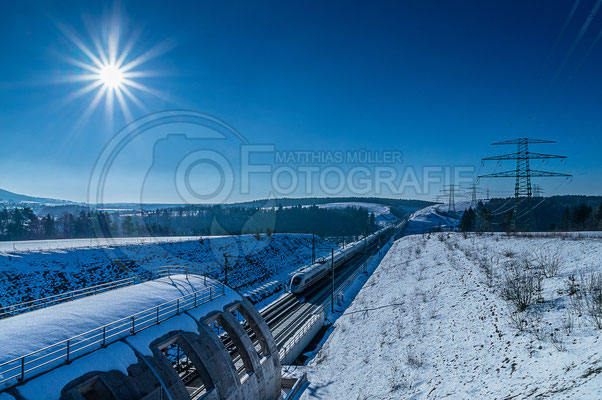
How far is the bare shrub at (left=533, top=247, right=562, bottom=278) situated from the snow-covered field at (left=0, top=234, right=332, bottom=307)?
1068 inches

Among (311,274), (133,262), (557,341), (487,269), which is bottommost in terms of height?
(311,274)

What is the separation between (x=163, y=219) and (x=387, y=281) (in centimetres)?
12554

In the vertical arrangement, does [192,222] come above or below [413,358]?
above

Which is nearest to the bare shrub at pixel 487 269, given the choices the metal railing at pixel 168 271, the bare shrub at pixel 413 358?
the bare shrub at pixel 413 358

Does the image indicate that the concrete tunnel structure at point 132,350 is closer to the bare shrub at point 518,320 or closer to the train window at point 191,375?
the train window at point 191,375

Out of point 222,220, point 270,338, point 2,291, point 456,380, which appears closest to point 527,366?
point 456,380

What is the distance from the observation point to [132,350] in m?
10.2

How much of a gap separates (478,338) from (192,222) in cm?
13876

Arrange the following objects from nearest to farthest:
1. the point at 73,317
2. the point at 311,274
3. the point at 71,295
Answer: the point at 73,317
the point at 71,295
the point at 311,274

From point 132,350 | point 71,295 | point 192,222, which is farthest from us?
point 192,222

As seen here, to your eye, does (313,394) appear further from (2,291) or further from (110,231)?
(110,231)

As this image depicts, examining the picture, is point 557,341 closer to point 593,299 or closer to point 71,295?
point 593,299

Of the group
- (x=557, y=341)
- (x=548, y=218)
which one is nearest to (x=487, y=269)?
(x=557, y=341)

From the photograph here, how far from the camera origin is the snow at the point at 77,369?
7617 millimetres
